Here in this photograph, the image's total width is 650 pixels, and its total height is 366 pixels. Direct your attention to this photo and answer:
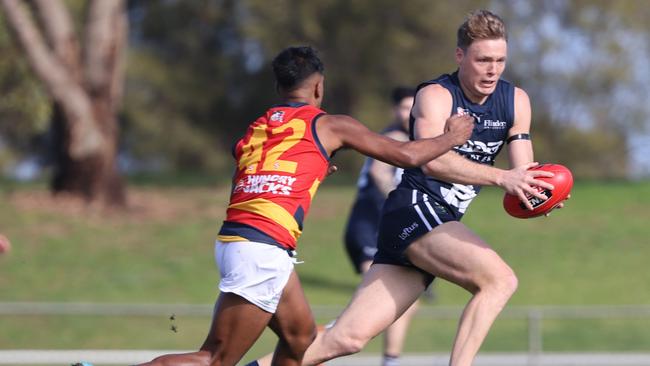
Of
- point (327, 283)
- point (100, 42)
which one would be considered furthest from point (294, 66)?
point (100, 42)

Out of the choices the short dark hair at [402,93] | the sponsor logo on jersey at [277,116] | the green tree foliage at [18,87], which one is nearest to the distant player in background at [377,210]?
the short dark hair at [402,93]

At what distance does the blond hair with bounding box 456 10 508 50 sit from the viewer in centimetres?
645

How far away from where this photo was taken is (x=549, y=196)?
6.26 m

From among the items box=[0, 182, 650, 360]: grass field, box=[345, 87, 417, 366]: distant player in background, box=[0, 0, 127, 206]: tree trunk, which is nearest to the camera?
box=[345, 87, 417, 366]: distant player in background

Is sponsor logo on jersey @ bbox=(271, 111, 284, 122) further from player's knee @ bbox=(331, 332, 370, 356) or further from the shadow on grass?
the shadow on grass

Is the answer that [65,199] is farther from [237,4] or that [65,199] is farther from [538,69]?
[538,69]

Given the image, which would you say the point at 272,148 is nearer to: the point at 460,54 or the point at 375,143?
the point at 375,143

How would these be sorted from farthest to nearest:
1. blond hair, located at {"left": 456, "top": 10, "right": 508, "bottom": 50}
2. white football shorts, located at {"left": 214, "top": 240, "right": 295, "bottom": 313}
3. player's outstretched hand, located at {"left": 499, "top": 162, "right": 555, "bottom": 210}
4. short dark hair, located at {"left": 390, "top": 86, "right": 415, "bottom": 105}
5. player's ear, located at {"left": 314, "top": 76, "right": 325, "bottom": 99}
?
short dark hair, located at {"left": 390, "top": 86, "right": 415, "bottom": 105}
blond hair, located at {"left": 456, "top": 10, "right": 508, "bottom": 50}
player's ear, located at {"left": 314, "top": 76, "right": 325, "bottom": 99}
player's outstretched hand, located at {"left": 499, "top": 162, "right": 555, "bottom": 210}
white football shorts, located at {"left": 214, "top": 240, "right": 295, "bottom": 313}

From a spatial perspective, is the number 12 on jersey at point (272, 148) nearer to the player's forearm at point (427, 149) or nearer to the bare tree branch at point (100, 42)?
the player's forearm at point (427, 149)

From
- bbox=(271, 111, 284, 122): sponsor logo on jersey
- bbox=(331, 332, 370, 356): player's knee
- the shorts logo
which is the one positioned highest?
bbox=(271, 111, 284, 122): sponsor logo on jersey

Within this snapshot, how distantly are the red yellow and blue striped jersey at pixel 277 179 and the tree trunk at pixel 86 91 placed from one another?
46.5ft

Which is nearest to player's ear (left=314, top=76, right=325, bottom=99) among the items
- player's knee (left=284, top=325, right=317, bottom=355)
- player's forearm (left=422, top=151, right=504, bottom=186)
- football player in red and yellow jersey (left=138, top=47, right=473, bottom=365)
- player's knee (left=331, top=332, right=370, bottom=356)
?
football player in red and yellow jersey (left=138, top=47, right=473, bottom=365)

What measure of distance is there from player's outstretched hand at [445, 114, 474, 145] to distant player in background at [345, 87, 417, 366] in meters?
3.12

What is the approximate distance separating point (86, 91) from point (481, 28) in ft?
48.8
